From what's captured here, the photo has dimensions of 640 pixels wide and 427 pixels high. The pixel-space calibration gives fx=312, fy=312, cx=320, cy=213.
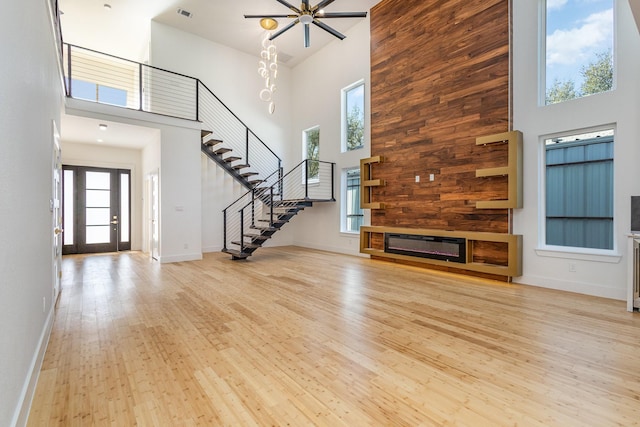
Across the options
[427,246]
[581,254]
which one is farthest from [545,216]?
[427,246]

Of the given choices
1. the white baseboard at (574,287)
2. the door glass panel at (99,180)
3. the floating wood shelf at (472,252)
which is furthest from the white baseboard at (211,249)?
the white baseboard at (574,287)

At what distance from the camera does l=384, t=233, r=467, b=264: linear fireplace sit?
570 centimetres

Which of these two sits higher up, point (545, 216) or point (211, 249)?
point (545, 216)

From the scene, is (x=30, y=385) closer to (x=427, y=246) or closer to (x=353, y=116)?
(x=427, y=246)

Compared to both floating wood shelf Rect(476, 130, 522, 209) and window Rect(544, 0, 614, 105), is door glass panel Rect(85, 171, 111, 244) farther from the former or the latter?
window Rect(544, 0, 614, 105)

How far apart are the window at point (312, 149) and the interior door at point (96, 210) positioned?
203 inches

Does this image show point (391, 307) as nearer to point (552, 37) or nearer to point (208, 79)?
point (552, 37)

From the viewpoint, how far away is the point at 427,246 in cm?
620

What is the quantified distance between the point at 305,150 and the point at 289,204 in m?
2.42

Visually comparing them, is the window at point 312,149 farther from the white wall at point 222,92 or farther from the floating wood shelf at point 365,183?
the floating wood shelf at point 365,183

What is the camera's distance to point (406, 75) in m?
6.71

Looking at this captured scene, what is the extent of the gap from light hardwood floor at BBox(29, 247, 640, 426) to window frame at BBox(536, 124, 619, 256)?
621 mm

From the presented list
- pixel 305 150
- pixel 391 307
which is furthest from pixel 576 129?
pixel 305 150

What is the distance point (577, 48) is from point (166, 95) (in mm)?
8583
